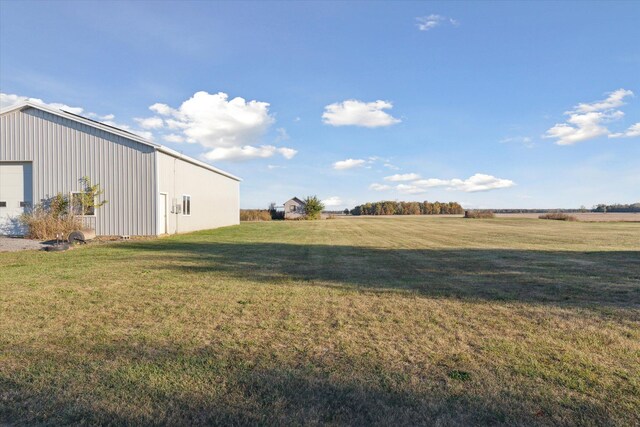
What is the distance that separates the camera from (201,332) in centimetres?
493

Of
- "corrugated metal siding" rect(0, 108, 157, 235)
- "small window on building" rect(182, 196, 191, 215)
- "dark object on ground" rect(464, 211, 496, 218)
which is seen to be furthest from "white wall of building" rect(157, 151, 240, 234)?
"dark object on ground" rect(464, 211, 496, 218)

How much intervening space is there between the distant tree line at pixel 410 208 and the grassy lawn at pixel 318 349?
92520 mm

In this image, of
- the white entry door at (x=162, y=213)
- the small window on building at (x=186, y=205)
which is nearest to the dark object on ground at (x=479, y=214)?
the small window on building at (x=186, y=205)

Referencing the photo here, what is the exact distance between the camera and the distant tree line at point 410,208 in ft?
330

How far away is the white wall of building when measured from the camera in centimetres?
2097

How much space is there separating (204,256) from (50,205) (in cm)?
1167

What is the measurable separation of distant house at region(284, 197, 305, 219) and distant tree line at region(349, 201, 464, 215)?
34298mm

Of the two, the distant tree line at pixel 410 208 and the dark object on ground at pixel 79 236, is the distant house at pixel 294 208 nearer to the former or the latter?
the distant tree line at pixel 410 208

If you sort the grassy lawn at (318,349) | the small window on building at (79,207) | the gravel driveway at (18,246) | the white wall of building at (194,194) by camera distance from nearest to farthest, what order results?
1. the grassy lawn at (318,349)
2. the gravel driveway at (18,246)
3. the small window on building at (79,207)
4. the white wall of building at (194,194)

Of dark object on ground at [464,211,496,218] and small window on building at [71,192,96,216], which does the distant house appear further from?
small window on building at [71,192,96,216]

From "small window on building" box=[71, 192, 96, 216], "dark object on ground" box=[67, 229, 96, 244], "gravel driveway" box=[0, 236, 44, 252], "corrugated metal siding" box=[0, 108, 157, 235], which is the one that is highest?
"corrugated metal siding" box=[0, 108, 157, 235]

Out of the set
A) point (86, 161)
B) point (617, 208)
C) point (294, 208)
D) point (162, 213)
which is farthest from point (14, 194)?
point (617, 208)

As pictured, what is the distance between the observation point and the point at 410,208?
101 metres

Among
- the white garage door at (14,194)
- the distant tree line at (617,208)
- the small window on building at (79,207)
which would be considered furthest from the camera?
the distant tree line at (617,208)
